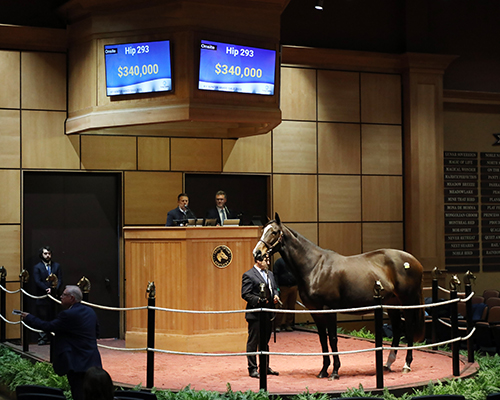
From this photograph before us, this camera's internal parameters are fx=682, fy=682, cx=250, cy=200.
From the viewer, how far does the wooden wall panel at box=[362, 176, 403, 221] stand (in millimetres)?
14016

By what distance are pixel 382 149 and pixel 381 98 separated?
42.0 inches

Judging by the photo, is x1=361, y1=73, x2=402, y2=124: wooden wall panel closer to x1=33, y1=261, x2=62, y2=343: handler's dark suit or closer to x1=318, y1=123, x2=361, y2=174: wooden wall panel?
x1=318, y1=123, x2=361, y2=174: wooden wall panel

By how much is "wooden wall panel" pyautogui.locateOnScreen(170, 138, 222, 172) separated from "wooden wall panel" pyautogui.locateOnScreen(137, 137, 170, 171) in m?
0.13

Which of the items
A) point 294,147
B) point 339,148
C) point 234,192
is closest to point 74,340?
point 234,192

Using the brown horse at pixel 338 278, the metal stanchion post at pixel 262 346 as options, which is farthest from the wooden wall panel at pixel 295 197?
the metal stanchion post at pixel 262 346

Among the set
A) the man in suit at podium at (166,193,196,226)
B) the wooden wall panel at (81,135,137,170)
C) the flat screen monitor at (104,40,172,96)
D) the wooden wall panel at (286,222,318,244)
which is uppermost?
the flat screen monitor at (104,40,172,96)

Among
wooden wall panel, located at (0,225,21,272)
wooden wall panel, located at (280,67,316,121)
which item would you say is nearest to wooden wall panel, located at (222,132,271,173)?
wooden wall panel, located at (280,67,316,121)

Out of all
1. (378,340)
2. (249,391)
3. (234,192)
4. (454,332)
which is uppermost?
(234,192)

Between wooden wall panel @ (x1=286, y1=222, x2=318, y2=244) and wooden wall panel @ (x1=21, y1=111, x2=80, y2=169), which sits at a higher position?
wooden wall panel @ (x1=21, y1=111, x2=80, y2=169)

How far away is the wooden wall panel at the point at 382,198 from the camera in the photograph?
14.0m

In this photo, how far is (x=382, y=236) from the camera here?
46.3 feet

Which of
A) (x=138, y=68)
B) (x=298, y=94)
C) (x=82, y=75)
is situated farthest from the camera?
(x=298, y=94)

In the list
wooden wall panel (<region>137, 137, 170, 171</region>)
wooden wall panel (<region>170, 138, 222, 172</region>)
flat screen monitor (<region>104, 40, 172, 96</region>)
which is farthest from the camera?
wooden wall panel (<region>170, 138, 222, 172</region>)

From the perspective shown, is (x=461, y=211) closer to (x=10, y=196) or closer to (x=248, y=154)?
(x=248, y=154)
